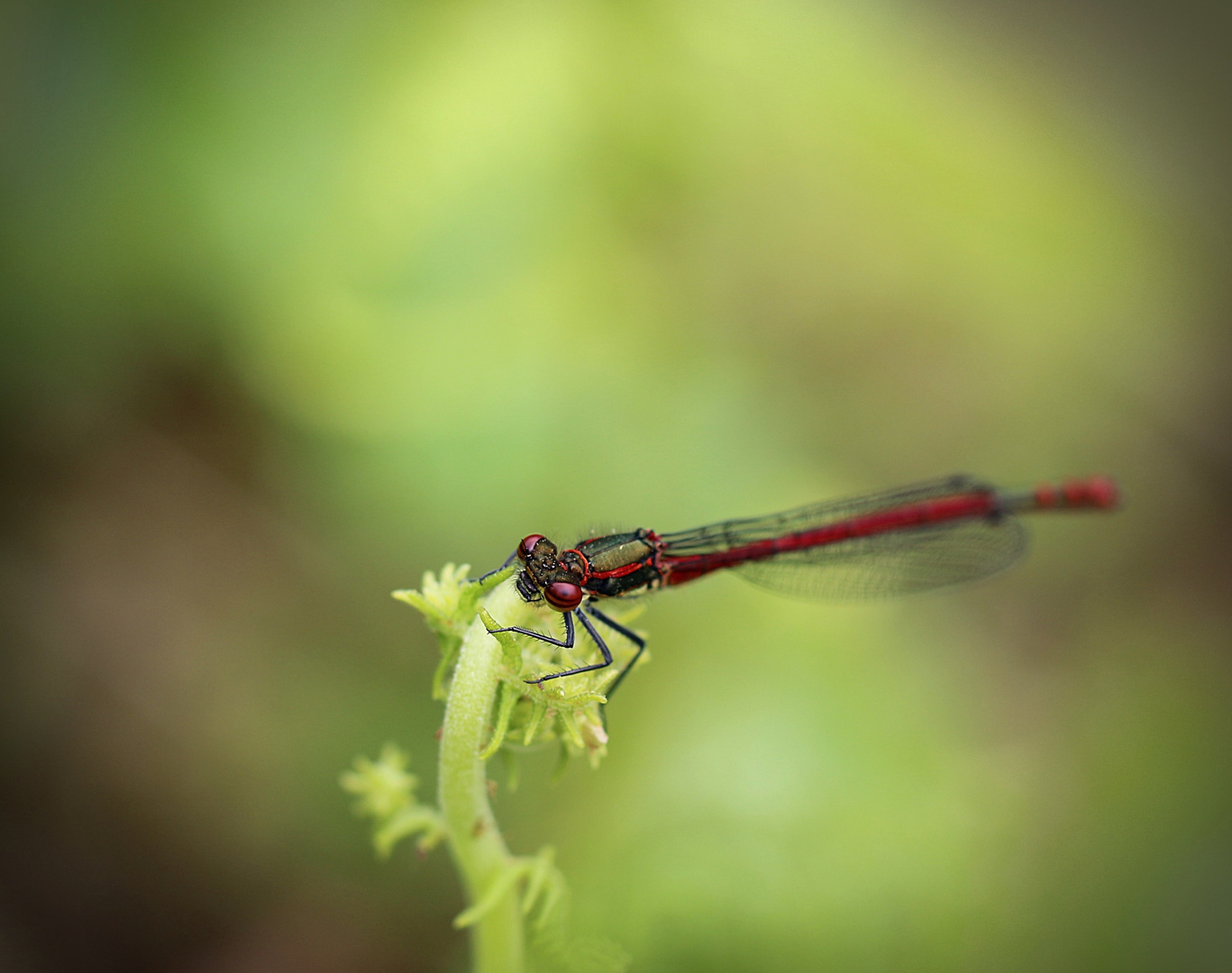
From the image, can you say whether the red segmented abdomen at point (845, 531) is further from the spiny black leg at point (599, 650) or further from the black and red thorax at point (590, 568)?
the spiny black leg at point (599, 650)

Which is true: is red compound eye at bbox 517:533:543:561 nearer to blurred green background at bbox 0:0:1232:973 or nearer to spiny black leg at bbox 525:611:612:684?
spiny black leg at bbox 525:611:612:684

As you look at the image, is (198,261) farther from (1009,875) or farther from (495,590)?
(1009,875)

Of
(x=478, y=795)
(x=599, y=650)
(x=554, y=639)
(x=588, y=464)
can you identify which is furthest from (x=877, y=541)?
(x=478, y=795)

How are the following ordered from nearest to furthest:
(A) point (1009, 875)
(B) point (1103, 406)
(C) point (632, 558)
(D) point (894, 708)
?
(C) point (632, 558), (A) point (1009, 875), (D) point (894, 708), (B) point (1103, 406)

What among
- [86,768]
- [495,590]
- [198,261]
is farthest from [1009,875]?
[198,261]

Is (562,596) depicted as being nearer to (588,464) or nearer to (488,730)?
(488,730)
